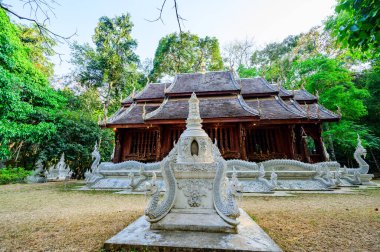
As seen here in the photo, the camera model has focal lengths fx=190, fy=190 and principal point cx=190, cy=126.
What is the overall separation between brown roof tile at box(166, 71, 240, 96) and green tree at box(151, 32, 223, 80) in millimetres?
12256

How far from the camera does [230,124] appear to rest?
1065 cm

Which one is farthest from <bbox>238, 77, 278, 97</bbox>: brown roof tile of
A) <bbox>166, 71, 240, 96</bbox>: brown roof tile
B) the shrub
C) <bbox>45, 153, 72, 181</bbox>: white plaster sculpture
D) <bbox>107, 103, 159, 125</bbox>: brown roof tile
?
the shrub

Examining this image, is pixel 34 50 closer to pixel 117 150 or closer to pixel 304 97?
pixel 117 150

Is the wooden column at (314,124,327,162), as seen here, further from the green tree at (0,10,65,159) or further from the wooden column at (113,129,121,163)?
the green tree at (0,10,65,159)

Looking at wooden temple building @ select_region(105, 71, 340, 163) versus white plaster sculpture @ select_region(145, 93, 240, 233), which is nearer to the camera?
white plaster sculpture @ select_region(145, 93, 240, 233)

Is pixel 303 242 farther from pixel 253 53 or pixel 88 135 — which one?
pixel 253 53

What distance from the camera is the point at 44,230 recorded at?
335 centimetres

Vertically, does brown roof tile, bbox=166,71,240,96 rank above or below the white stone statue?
above

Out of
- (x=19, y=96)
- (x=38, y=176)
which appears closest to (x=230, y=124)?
(x=19, y=96)

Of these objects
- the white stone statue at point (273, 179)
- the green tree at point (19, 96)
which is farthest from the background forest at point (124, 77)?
the white stone statue at point (273, 179)

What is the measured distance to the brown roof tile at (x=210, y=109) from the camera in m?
10.0

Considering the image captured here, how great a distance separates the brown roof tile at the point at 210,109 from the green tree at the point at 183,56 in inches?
612

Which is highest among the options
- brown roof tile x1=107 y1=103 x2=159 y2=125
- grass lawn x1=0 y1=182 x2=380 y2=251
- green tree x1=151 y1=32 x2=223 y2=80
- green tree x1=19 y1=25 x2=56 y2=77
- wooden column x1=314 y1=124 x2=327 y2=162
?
green tree x1=151 y1=32 x2=223 y2=80

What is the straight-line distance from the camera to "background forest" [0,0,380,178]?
627 cm
